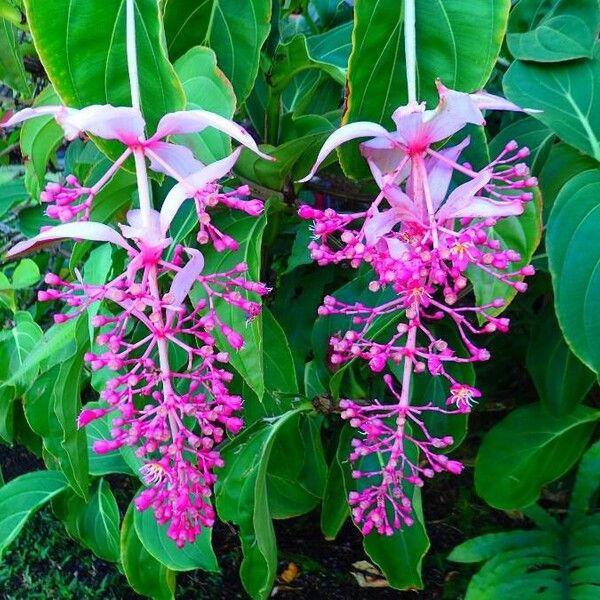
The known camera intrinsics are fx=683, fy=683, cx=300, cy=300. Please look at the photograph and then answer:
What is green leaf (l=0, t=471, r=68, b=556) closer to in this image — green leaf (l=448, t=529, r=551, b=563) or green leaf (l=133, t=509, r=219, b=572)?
green leaf (l=133, t=509, r=219, b=572)

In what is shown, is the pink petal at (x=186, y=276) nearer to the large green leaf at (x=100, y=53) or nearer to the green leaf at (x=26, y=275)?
the large green leaf at (x=100, y=53)

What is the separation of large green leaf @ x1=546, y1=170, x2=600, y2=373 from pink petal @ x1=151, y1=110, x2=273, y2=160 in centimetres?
36

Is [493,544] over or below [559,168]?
below

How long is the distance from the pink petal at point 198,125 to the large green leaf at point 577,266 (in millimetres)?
357

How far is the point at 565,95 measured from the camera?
2.51 feet

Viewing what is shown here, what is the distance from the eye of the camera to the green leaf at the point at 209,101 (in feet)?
1.85

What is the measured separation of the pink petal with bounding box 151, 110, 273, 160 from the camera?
466 mm

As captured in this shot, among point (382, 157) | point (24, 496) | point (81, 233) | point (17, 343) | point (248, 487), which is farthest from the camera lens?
point (24, 496)

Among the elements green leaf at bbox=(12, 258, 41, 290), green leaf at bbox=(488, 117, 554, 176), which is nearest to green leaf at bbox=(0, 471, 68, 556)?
green leaf at bbox=(12, 258, 41, 290)

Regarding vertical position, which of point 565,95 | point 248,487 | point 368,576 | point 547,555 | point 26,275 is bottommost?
point 368,576

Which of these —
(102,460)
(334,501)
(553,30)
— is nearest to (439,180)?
(553,30)

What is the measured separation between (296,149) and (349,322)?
0.86 feet

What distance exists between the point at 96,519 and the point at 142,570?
18 cm

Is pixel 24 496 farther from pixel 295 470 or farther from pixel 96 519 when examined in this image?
pixel 295 470
